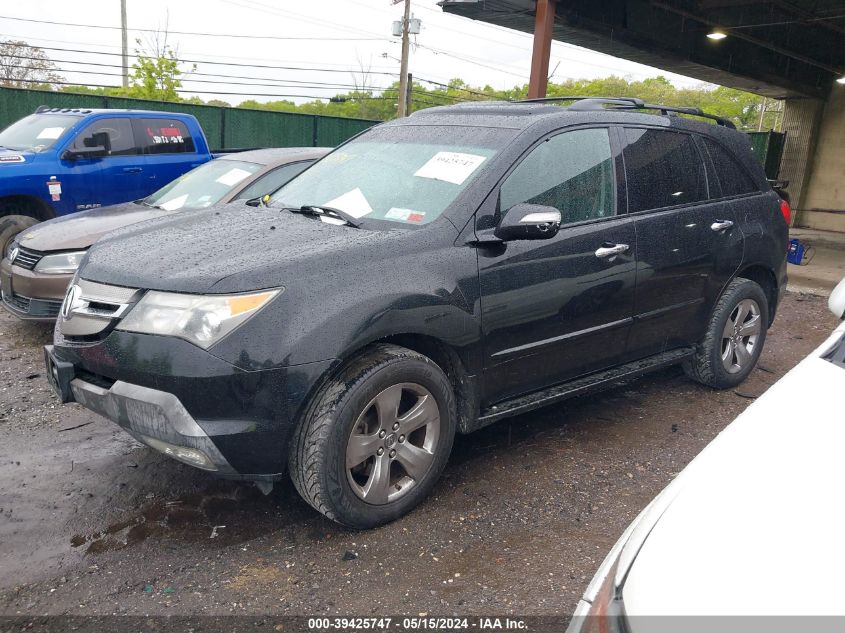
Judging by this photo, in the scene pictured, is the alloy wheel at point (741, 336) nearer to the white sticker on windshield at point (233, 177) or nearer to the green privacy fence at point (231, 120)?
the white sticker on windshield at point (233, 177)

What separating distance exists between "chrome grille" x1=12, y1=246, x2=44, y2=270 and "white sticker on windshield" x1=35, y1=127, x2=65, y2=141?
2636 mm

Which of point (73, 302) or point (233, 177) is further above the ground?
point (233, 177)

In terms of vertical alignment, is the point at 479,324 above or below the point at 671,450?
above

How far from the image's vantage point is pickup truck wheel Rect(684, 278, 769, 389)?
457cm

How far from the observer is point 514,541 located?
119 inches

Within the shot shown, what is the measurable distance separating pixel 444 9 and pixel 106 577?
955 cm

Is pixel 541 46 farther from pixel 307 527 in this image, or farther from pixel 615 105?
pixel 307 527

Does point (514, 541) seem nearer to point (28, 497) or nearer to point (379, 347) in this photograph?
point (379, 347)

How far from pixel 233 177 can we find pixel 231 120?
→ 37.4 feet

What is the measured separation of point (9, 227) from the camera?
6.81 metres

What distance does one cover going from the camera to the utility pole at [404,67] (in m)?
32.7

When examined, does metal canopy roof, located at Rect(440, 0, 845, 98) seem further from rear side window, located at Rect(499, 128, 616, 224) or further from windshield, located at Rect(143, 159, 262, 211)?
rear side window, located at Rect(499, 128, 616, 224)

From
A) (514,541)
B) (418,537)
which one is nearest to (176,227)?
(418,537)

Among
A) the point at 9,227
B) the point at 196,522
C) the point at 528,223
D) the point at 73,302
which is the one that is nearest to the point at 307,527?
the point at 196,522
